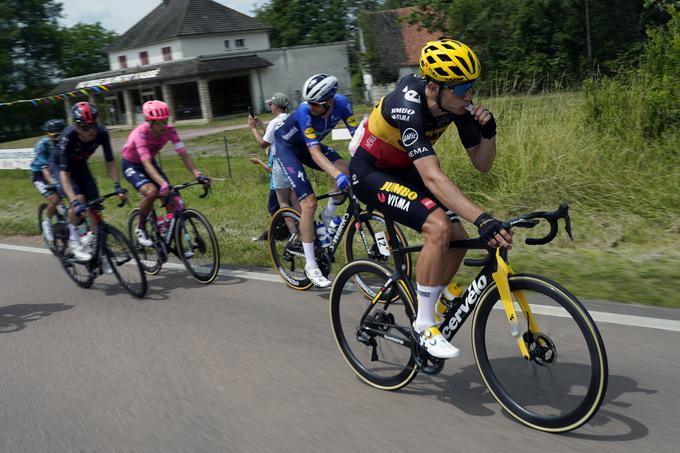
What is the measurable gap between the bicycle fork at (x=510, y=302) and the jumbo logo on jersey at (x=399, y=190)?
2.21 ft

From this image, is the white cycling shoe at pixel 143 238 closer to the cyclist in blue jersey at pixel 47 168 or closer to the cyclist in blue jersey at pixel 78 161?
the cyclist in blue jersey at pixel 78 161

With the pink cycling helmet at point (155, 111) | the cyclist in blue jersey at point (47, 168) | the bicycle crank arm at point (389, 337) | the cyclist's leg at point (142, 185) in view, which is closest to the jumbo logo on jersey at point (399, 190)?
the bicycle crank arm at point (389, 337)

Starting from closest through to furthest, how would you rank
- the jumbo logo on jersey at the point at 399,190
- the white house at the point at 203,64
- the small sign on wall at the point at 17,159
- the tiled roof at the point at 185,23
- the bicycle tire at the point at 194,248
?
the jumbo logo on jersey at the point at 399,190 → the bicycle tire at the point at 194,248 → the small sign on wall at the point at 17,159 → the white house at the point at 203,64 → the tiled roof at the point at 185,23

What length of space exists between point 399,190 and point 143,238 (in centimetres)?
468

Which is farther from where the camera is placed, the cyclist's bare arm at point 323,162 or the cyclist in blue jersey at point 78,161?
the cyclist in blue jersey at point 78,161

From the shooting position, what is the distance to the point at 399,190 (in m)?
4.06

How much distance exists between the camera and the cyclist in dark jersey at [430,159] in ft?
11.9

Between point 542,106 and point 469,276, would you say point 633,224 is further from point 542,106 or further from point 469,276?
point 542,106

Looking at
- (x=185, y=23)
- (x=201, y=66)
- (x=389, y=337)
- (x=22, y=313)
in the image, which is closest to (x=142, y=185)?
(x=22, y=313)

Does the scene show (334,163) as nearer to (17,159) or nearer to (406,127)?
(406,127)

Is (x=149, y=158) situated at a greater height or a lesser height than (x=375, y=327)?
greater

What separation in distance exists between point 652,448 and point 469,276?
3437mm

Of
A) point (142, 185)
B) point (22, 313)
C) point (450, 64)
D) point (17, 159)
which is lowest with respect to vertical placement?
point (22, 313)

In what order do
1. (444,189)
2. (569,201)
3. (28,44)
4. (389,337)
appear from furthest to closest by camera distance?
(28,44) < (569,201) < (389,337) < (444,189)
